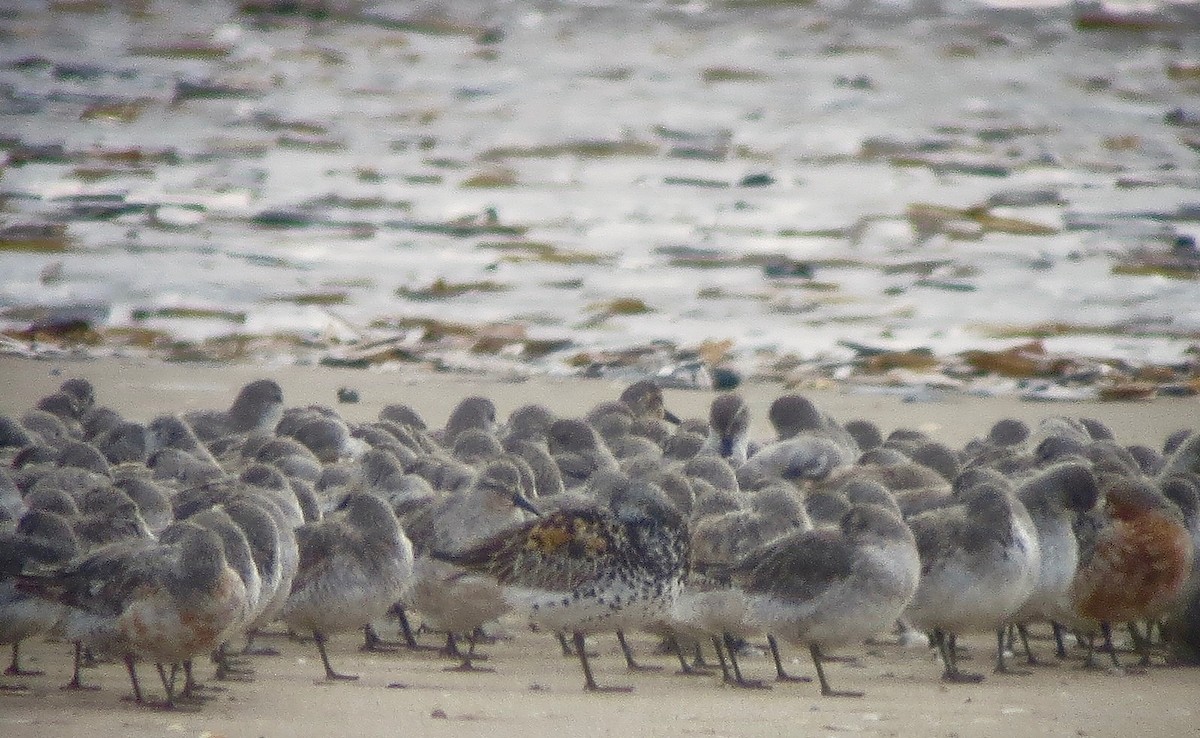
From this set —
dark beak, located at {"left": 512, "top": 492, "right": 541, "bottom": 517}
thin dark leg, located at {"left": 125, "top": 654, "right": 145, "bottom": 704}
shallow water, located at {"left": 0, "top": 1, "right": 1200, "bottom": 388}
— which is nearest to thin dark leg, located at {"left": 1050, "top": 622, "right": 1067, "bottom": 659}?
dark beak, located at {"left": 512, "top": 492, "right": 541, "bottom": 517}

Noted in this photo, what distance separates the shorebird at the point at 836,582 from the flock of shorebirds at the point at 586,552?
0.5 inches

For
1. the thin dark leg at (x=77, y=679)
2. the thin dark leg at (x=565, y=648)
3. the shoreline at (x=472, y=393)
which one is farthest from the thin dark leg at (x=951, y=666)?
the shoreline at (x=472, y=393)

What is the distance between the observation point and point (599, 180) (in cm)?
2623

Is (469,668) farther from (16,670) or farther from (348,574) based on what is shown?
(16,670)

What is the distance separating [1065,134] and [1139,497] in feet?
67.5

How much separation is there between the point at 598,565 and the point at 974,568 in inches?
71.8

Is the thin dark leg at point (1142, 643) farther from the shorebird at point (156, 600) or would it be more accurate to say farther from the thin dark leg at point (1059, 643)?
the shorebird at point (156, 600)

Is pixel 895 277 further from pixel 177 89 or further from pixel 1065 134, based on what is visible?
pixel 177 89

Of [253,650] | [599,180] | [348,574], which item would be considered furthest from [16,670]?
[599,180]

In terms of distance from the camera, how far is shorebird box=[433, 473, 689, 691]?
852 centimetres

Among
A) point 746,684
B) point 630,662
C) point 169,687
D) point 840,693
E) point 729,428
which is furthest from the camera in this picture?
point 729,428

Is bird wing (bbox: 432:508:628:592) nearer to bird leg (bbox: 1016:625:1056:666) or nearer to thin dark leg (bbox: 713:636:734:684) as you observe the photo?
thin dark leg (bbox: 713:636:734:684)

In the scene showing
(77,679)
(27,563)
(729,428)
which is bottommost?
(729,428)

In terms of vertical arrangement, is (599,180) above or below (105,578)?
below
